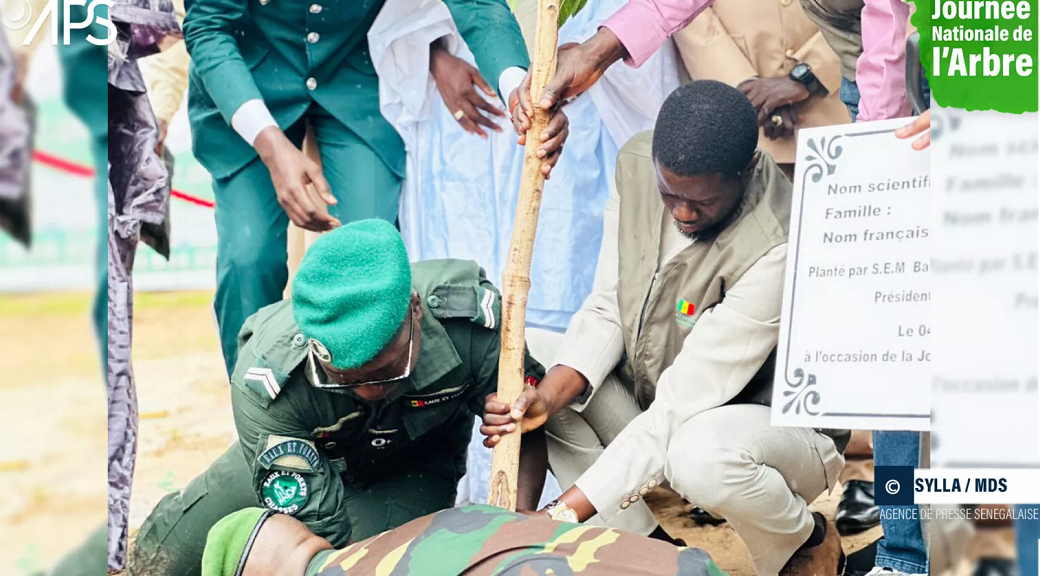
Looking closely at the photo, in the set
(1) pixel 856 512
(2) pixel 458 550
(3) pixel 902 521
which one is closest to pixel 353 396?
(2) pixel 458 550

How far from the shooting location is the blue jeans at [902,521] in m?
3.27

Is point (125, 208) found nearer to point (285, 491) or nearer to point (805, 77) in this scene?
point (285, 491)

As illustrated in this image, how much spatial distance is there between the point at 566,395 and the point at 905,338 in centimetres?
88

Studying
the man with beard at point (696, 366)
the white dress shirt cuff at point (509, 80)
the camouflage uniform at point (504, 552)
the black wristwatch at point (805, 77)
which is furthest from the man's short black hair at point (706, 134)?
the camouflage uniform at point (504, 552)

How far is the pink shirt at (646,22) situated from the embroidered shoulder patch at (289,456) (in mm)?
1274

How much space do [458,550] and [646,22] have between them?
67.9 inches

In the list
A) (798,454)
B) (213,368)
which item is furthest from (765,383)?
(213,368)

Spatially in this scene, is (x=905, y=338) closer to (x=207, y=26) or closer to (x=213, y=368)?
(x=207, y=26)

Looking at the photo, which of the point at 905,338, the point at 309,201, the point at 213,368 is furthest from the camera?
the point at 213,368

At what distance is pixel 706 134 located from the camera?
3.31m

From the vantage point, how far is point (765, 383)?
350 centimetres

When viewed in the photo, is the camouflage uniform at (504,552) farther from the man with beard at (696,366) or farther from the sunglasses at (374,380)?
the man with beard at (696,366)

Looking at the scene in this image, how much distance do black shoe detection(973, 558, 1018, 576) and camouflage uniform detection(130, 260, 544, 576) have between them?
1262 millimetres

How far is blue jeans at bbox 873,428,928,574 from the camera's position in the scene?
327 cm
